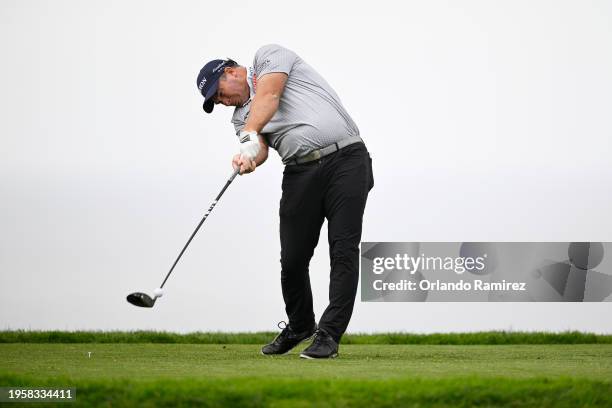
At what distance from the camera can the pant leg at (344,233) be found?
17.1 feet

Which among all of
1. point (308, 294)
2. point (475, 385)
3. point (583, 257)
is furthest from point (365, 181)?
point (583, 257)

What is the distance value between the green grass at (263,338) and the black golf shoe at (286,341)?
5.25ft

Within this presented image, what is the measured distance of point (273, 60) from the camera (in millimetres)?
5359

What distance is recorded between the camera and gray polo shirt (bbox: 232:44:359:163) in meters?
5.29

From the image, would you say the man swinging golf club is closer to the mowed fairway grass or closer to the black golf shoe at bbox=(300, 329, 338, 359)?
the black golf shoe at bbox=(300, 329, 338, 359)

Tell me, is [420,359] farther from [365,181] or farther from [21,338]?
[21,338]

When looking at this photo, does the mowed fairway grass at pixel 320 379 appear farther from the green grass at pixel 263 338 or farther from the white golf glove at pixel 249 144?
the green grass at pixel 263 338

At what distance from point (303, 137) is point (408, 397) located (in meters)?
2.23

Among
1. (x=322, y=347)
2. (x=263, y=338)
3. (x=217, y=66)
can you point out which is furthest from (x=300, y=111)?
(x=263, y=338)

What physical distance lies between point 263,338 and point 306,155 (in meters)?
2.44

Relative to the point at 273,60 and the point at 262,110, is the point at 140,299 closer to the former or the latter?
the point at 262,110

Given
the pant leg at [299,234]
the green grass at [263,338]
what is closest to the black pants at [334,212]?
the pant leg at [299,234]

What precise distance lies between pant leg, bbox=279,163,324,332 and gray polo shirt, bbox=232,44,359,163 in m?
0.14

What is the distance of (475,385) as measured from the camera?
3.43 meters
